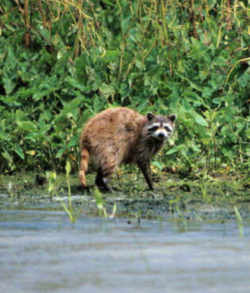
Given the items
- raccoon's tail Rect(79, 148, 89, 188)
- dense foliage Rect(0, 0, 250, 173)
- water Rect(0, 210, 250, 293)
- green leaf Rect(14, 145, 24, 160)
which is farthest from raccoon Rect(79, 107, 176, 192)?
water Rect(0, 210, 250, 293)

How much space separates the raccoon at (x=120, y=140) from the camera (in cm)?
854

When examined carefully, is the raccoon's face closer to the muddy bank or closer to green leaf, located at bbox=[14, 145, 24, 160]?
the muddy bank

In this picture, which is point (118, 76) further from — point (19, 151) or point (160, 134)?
point (19, 151)

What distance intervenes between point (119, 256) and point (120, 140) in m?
3.63

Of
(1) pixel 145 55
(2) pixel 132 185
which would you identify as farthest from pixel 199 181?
(1) pixel 145 55

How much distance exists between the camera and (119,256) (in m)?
5.21

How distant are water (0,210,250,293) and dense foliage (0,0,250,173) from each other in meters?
2.59

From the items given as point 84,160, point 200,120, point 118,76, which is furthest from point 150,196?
point 118,76

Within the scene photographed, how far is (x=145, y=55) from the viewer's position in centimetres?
980

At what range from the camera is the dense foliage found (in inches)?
363

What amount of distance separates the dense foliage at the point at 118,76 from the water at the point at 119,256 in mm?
2592

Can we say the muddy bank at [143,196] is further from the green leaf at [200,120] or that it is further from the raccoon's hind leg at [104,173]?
the green leaf at [200,120]

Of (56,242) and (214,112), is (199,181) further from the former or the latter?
(56,242)

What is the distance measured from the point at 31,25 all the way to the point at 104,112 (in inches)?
85.4
